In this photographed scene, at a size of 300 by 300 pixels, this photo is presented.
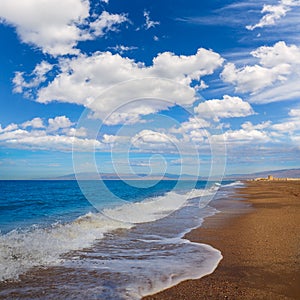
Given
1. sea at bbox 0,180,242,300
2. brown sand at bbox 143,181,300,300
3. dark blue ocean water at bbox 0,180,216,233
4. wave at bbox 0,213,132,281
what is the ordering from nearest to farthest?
brown sand at bbox 143,181,300,300 < sea at bbox 0,180,242,300 < wave at bbox 0,213,132,281 < dark blue ocean water at bbox 0,180,216,233

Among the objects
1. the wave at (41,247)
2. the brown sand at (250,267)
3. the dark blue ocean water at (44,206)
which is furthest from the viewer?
the dark blue ocean water at (44,206)

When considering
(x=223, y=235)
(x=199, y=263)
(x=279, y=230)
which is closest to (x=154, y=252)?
(x=199, y=263)

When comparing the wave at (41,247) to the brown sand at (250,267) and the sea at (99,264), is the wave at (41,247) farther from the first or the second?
the brown sand at (250,267)

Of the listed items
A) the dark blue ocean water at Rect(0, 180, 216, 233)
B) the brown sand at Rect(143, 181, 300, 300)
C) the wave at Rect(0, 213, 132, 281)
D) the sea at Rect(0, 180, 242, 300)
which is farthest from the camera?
the dark blue ocean water at Rect(0, 180, 216, 233)

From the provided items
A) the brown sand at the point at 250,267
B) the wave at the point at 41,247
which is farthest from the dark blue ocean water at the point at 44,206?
the brown sand at the point at 250,267

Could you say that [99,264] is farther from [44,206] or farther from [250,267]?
[44,206]

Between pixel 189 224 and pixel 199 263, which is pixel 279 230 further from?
pixel 199 263

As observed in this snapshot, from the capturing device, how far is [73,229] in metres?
15.6

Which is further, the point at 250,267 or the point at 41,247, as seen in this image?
the point at 41,247

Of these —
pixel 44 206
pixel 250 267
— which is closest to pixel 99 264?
pixel 250 267

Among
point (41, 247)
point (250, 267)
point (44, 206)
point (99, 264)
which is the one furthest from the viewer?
point (44, 206)

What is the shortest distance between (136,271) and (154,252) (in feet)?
7.68

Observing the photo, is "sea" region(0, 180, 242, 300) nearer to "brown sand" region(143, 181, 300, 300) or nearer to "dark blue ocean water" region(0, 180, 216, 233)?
"brown sand" region(143, 181, 300, 300)

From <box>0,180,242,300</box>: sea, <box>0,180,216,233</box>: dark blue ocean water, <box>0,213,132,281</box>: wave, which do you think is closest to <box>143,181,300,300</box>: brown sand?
<box>0,180,242,300</box>: sea
